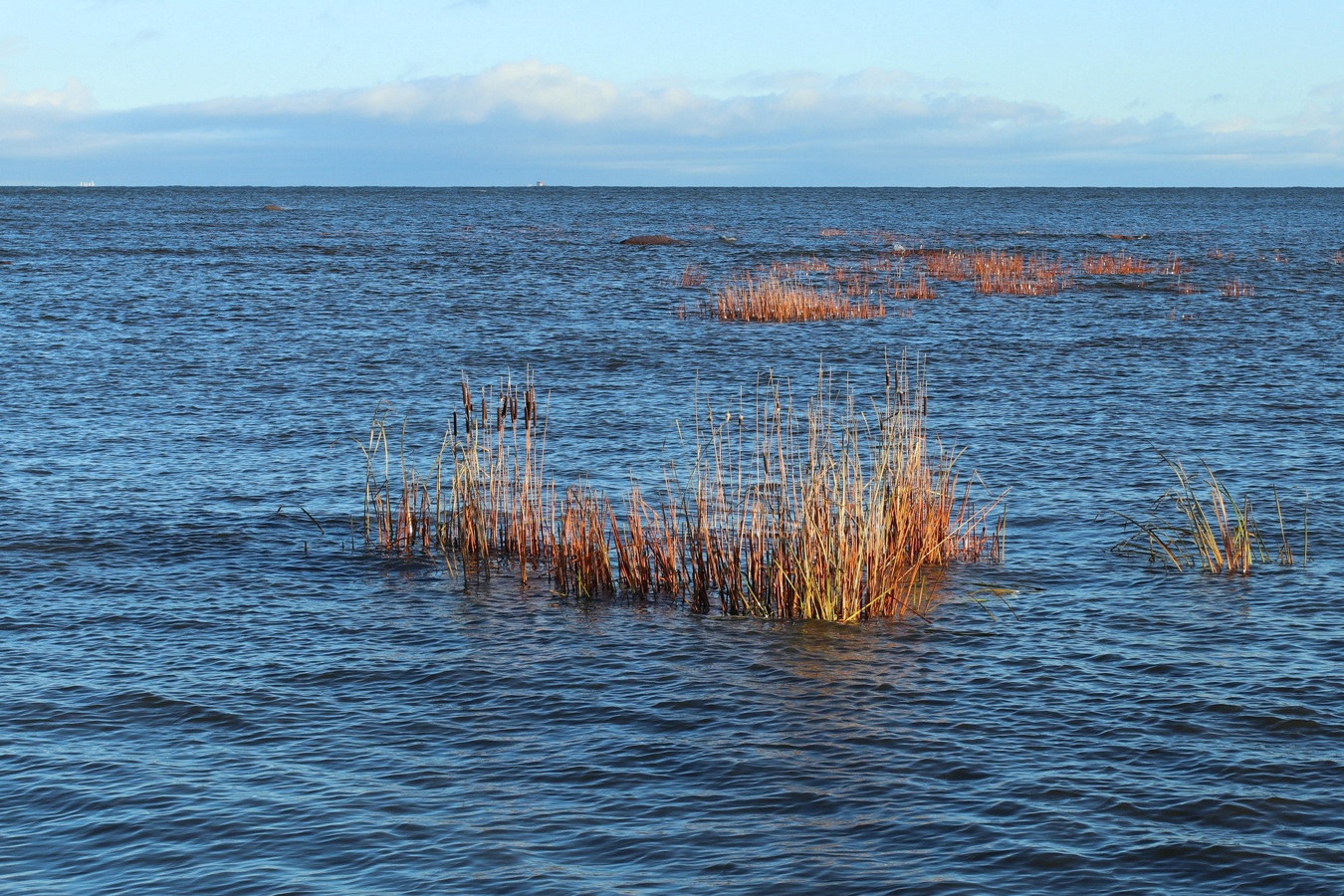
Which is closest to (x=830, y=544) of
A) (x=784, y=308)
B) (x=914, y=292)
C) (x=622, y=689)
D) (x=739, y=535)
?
(x=739, y=535)

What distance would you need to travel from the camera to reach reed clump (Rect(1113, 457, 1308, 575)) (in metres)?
13.4

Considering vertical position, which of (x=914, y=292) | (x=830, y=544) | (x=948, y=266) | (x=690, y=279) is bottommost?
(x=830, y=544)

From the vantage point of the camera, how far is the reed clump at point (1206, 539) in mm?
13422

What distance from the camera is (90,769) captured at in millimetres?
8922

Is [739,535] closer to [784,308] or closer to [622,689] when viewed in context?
[622,689]

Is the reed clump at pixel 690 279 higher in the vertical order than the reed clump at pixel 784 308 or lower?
higher

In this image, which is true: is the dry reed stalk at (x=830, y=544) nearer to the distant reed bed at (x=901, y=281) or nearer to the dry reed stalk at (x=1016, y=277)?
the distant reed bed at (x=901, y=281)

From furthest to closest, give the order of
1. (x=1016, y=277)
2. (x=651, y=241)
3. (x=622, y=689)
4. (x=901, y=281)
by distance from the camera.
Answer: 1. (x=651, y=241)
2. (x=1016, y=277)
3. (x=901, y=281)
4. (x=622, y=689)

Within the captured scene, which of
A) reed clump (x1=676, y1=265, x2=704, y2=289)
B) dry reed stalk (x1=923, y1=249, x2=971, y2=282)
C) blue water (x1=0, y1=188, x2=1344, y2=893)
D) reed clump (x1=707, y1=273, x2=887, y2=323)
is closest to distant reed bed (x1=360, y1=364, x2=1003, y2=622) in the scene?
blue water (x1=0, y1=188, x2=1344, y2=893)

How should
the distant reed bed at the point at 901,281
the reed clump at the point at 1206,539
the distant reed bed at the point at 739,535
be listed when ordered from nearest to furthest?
the distant reed bed at the point at 739,535 → the reed clump at the point at 1206,539 → the distant reed bed at the point at 901,281

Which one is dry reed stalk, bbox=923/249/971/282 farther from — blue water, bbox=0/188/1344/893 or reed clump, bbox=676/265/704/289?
blue water, bbox=0/188/1344/893

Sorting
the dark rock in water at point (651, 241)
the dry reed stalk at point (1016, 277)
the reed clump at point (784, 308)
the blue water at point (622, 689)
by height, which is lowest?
the blue water at point (622, 689)

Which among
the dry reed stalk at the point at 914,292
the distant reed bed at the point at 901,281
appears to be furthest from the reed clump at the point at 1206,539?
the dry reed stalk at the point at 914,292

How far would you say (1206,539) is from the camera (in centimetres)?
1377
